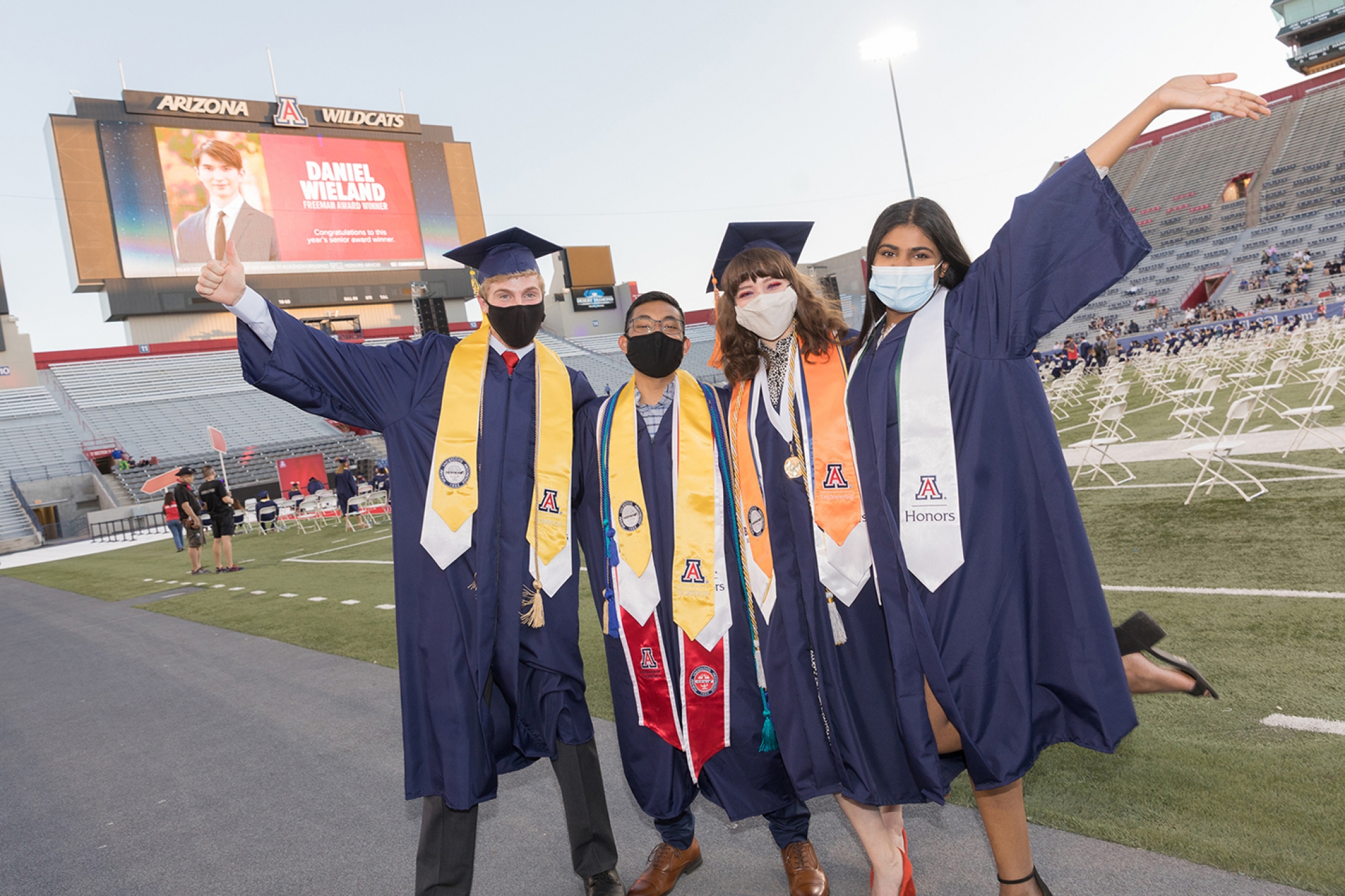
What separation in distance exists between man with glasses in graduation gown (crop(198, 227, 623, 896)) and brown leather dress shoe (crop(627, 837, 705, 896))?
83 mm

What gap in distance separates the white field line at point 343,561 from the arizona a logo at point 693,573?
365 inches

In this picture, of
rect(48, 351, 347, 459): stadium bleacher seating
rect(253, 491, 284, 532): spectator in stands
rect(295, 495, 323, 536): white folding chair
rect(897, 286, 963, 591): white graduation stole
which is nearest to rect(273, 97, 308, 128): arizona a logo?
rect(48, 351, 347, 459): stadium bleacher seating

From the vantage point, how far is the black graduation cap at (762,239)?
257cm

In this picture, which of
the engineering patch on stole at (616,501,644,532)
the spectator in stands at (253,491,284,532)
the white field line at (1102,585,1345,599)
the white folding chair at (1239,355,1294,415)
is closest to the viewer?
the engineering patch on stole at (616,501,644,532)

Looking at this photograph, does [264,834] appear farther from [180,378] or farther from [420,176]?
[420,176]

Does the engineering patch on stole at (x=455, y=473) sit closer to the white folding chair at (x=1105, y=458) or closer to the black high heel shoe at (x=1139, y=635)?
the black high heel shoe at (x=1139, y=635)

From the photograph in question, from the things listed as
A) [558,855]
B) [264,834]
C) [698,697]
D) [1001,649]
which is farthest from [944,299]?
[264,834]

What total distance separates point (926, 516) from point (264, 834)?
2.88 metres

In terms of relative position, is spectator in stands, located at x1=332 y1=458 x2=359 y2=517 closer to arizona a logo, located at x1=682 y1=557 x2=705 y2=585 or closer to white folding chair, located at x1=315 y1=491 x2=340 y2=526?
white folding chair, located at x1=315 y1=491 x2=340 y2=526

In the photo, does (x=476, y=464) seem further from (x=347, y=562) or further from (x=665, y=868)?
(x=347, y=562)

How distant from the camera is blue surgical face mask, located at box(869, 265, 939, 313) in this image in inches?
84.0

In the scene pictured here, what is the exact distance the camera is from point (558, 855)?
293 centimetres

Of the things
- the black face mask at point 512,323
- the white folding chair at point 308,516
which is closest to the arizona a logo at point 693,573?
the black face mask at point 512,323

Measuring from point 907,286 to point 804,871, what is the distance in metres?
1.66
